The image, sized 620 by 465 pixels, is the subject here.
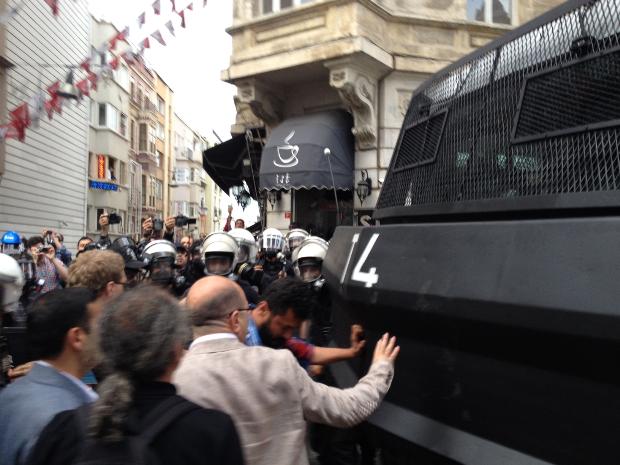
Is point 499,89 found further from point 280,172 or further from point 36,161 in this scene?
point 36,161

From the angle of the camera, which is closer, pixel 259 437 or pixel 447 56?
pixel 259 437

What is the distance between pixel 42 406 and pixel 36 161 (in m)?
19.2

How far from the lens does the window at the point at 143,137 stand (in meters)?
39.2

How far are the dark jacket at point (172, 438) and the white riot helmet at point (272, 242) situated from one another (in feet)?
20.0

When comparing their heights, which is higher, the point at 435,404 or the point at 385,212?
the point at 385,212

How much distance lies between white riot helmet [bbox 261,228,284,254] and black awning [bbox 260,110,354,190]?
3.60m

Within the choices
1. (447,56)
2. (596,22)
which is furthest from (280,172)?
(596,22)

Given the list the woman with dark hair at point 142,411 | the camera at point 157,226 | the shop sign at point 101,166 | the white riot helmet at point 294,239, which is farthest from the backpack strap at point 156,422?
the shop sign at point 101,166

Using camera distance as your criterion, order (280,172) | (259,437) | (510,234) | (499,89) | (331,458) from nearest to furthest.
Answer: (510,234) → (259,437) → (499,89) → (331,458) → (280,172)

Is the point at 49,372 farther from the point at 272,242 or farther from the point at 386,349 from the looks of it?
the point at 272,242

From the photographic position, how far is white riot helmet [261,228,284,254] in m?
7.68

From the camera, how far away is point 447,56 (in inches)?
475

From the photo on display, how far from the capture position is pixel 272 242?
7918 millimetres

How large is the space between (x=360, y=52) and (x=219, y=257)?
261 inches
